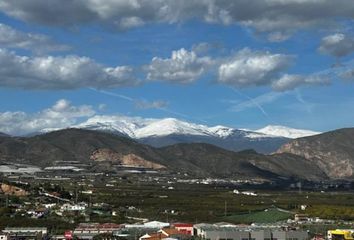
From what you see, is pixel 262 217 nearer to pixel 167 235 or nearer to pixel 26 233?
pixel 167 235

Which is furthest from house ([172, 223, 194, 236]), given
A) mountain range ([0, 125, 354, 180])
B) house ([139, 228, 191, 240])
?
mountain range ([0, 125, 354, 180])

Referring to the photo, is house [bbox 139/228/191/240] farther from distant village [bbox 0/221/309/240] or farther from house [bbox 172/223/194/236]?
house [bbox 172/223/194/236]

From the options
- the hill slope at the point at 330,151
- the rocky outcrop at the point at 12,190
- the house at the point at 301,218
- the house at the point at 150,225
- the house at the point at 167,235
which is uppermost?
the hill slope at the point at 330,151

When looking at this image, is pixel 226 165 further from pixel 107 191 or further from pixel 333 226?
pixel 333 226

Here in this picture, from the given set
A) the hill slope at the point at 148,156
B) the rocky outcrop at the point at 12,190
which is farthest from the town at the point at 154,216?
the hill slope at the point at 148,156

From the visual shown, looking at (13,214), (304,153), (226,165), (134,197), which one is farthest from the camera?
(304,153)

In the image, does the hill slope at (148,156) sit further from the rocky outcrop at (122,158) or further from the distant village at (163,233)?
the distant village at (163,233)

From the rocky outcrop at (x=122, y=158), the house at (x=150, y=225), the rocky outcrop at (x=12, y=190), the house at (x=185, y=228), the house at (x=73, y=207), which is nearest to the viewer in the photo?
the house at (x=185, y=228)

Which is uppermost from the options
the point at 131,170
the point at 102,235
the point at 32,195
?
the point at 131,170

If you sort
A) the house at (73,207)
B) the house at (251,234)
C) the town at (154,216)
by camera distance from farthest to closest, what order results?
the house at (73,207)
the town at (154,216)
the house at (251,234)

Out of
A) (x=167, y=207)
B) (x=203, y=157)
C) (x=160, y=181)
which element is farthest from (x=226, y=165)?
(x=167, y=207)

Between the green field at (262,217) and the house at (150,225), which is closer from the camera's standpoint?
the house at (150,225)
